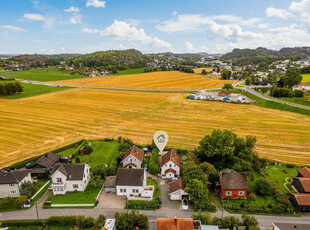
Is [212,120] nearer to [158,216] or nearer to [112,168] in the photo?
[112,168]

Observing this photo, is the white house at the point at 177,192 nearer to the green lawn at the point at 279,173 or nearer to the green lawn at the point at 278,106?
the green lawn at the point at 279,173

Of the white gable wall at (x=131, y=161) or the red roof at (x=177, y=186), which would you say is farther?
the white gable wall at (x=131, y=161)

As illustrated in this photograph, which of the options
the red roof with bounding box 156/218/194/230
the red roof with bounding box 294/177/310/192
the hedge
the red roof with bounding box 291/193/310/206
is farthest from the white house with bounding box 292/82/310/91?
the red roof with bounding box 156/218/194/230

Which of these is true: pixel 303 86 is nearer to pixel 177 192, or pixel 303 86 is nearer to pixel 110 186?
pixel 177 192

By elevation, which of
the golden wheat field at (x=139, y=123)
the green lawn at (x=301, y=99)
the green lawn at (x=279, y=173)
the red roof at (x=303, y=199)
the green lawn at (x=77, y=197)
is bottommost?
the green lawn at (x=77, y=197)

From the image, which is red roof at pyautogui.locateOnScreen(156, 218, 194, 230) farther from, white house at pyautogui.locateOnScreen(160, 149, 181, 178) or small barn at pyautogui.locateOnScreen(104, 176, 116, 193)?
white house at pyautogui.locateOnScreen(160, 149, 181, 178)

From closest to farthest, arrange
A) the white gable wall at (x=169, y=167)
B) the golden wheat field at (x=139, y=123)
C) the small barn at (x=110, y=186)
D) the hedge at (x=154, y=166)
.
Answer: the small barn at (x=110, y=186) → the white gable wall at (x=169, y=167) → the hedge at (x=154, y=166) → the golden wheat field at (x=139, y=123)

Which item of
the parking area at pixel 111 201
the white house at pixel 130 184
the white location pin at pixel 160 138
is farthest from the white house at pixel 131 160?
the parking area at pixel 111 201
